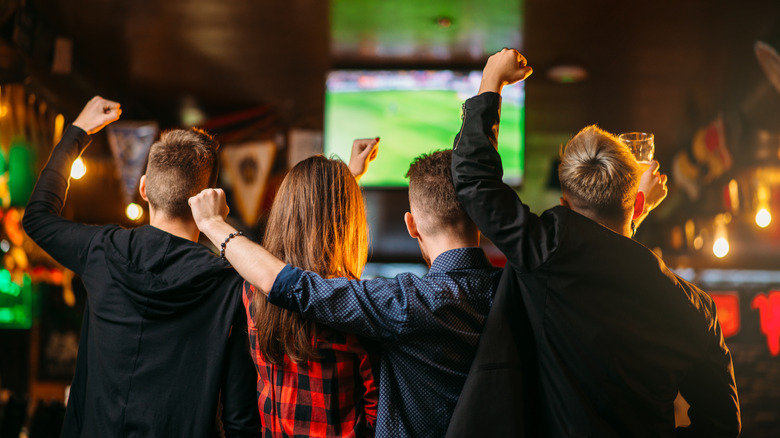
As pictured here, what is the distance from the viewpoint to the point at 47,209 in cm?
208

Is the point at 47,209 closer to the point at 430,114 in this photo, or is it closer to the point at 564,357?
the point at 564,357

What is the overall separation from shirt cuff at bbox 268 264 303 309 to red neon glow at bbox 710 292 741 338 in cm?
718

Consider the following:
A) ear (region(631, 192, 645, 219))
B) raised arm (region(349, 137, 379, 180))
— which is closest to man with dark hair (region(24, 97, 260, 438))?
raised arm (region(349, 137, 379, 180))

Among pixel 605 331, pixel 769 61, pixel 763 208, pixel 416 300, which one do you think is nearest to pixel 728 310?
pixel 763 208

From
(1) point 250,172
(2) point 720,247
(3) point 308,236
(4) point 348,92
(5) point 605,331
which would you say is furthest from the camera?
(2) point 720,247

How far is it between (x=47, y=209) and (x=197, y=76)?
8.51 feet

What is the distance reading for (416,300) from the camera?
5.04 ft

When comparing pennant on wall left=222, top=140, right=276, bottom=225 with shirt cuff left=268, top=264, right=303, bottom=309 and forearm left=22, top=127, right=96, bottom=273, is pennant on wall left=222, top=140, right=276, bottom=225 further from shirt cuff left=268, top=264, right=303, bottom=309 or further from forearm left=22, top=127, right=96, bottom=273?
shirt cuff left=268, top=264, right=303, bottom=309

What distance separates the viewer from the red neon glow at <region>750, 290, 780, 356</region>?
727 centimetres

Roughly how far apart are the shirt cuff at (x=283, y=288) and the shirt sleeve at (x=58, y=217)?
0.87 metres

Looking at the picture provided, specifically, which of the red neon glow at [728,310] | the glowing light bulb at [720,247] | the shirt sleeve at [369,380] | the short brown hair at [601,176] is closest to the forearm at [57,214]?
the shirt sleeve at [369,380]

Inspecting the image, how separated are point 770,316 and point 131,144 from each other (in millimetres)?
7469

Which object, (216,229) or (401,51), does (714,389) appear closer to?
(216,229)

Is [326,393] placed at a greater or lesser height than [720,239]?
lesser
